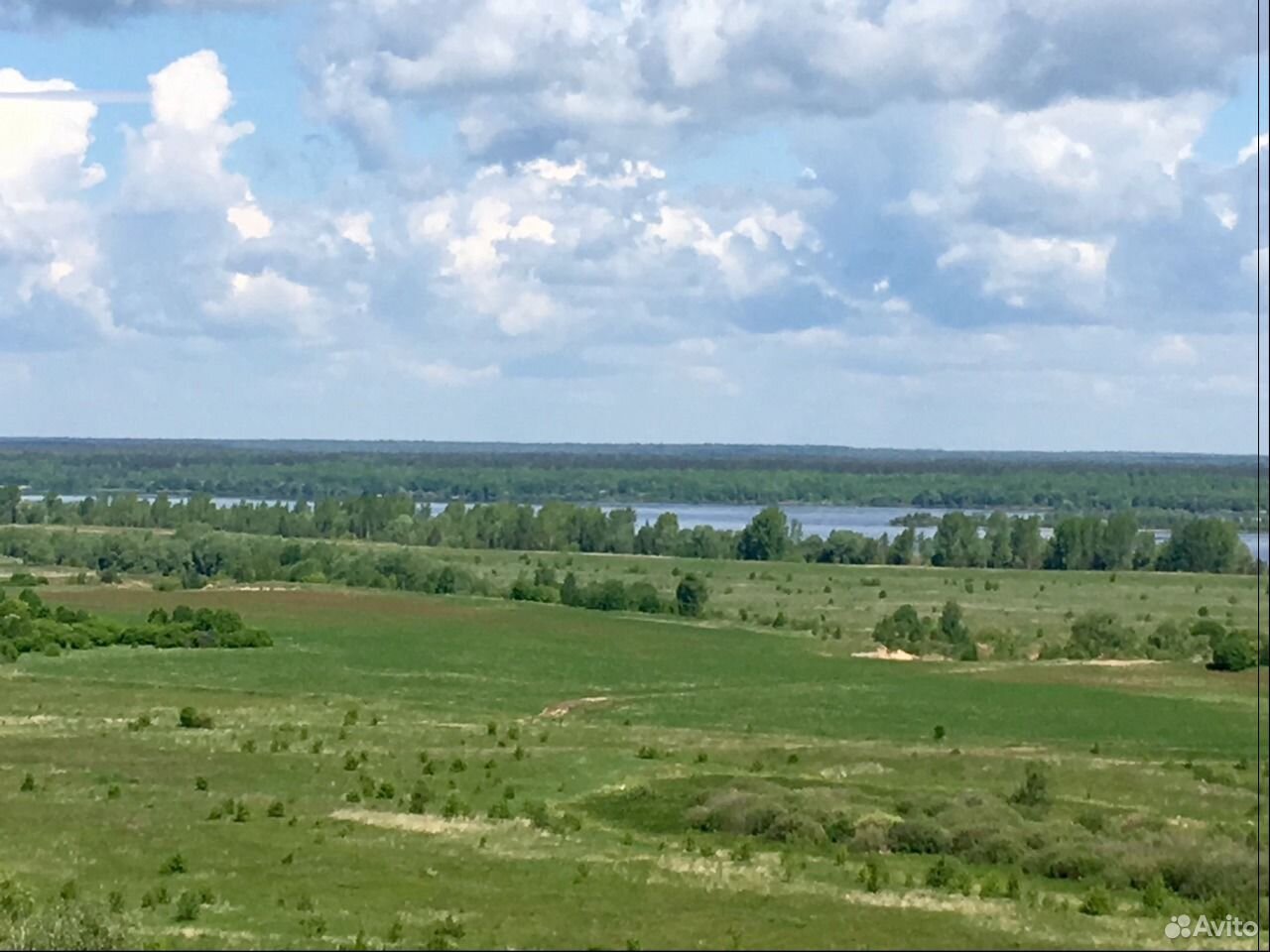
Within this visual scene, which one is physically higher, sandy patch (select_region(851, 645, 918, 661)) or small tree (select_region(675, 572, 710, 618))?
small tree (select_region(675, 572, 710, 618))

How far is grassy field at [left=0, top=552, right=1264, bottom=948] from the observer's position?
28.1 m

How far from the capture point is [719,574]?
136 meters

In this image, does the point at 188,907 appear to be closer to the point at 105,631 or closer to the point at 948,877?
the point at 948,877

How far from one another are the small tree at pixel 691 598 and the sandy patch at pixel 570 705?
3614 centimetres

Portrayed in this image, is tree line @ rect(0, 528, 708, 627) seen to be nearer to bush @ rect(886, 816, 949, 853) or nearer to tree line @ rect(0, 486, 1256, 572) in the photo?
tree line @ rect(0, 486, 1256, 572)

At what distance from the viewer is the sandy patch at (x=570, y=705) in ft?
201

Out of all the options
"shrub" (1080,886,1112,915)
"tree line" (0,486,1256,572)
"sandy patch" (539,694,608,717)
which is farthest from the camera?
"tree line" (0,486,1256,572)

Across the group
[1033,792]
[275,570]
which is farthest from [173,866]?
[275,570]

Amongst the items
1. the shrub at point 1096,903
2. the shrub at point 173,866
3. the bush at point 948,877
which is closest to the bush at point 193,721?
the shrub at point 173,866

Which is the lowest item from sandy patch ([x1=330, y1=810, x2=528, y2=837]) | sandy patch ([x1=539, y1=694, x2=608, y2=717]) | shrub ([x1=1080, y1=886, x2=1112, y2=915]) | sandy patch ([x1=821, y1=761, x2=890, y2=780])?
sandy patch ([x1=539, y1=694, x2=608, y2=717])

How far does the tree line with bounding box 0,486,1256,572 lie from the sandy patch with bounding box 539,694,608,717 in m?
75.2

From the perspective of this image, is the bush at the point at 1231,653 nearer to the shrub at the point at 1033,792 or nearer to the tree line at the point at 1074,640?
the tree line at the point at 1074,640

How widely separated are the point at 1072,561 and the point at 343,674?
84.8 metres

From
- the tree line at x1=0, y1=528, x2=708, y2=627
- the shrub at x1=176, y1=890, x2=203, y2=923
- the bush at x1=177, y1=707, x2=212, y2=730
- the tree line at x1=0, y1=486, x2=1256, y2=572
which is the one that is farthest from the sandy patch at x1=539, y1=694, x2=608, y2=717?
the tree line at x1=0, y1=486, x2=1256, y2=572
